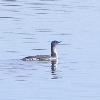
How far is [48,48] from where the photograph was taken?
3834 cm

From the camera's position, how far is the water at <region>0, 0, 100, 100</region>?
28875 mm

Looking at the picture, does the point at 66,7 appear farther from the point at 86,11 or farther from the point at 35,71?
the point at 35,71

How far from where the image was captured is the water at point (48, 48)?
28875 mm

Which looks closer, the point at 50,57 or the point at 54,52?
the point at 50,57

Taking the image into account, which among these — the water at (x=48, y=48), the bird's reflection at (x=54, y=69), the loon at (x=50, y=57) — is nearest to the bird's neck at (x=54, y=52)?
the loon at (x=50, y=57)

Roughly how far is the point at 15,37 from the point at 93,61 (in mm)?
5903

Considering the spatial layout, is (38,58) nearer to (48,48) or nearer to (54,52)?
(54,52)

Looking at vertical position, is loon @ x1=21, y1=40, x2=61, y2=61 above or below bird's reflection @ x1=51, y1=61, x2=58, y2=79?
above

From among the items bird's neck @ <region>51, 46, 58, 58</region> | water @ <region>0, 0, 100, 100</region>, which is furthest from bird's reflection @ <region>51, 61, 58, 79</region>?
bird's neck @ <region>51, 46, 58, 58</region>

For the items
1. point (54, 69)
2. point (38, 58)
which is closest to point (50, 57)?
point (38, 58)

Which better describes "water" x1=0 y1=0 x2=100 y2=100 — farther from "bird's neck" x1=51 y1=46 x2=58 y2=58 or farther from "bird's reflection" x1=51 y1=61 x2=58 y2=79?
"bird's neck" x1=51 y1=46 x2=58 y2=58

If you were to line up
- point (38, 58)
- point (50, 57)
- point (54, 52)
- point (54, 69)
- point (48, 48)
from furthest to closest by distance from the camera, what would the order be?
point (48, 48) → point (54, 52) → point (50, 57) → point (38, 58) → point (54, 69)

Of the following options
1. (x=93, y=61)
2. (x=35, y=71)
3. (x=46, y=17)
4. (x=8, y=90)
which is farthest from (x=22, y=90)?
(x=46, y=17)

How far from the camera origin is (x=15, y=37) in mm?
39031
